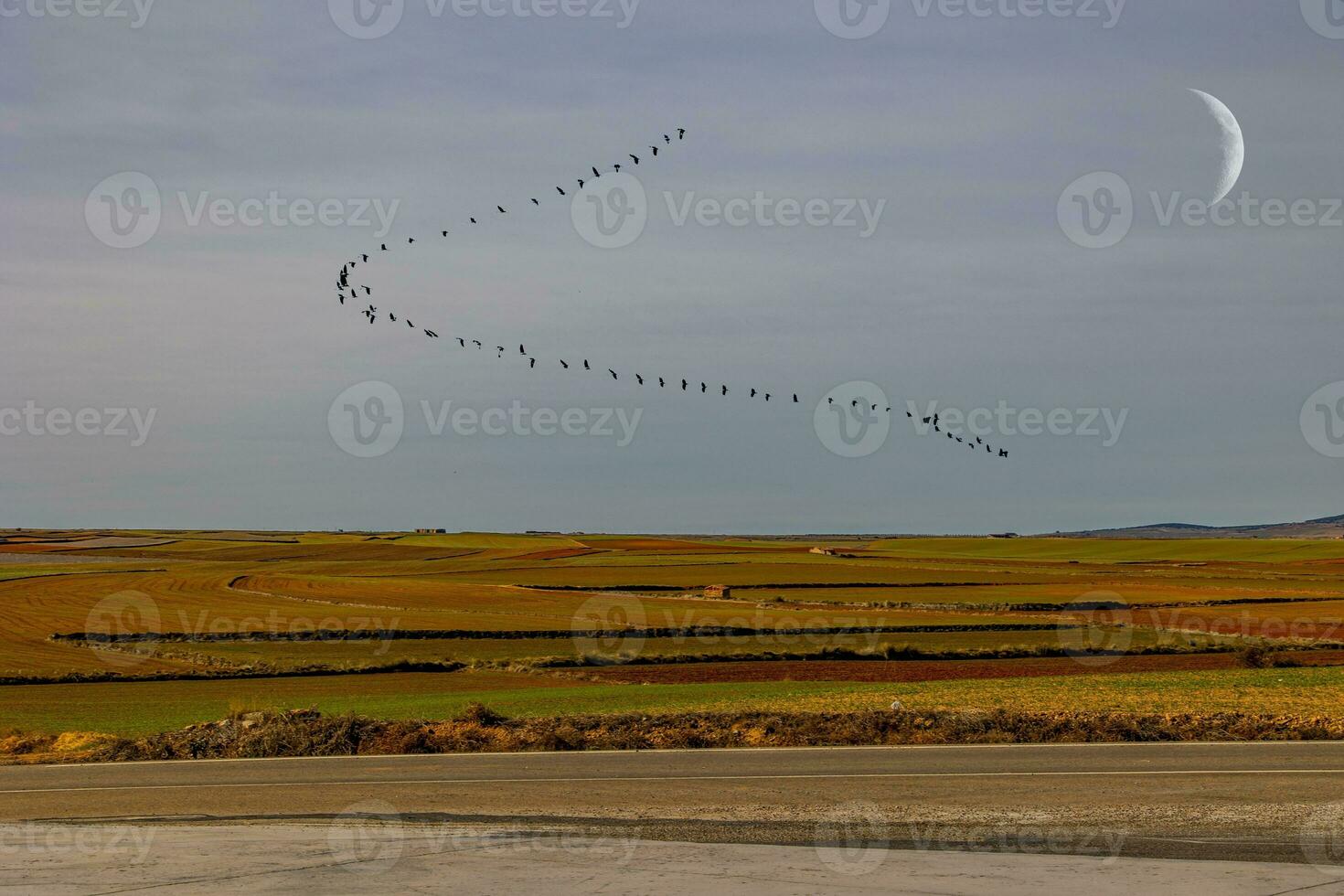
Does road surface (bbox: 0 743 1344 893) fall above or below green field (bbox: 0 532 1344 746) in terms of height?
below

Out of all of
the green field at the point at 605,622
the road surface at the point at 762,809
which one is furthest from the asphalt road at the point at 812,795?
the green field at the point at 605,622

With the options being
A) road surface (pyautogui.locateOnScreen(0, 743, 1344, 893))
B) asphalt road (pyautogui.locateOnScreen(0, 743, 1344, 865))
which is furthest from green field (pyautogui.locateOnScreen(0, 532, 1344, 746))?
road surface (pyautogui.locateOnScreen(0, 743, 1344, 893))

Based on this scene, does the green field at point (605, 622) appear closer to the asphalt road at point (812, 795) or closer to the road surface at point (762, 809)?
the asphalt road at point (812, 795)

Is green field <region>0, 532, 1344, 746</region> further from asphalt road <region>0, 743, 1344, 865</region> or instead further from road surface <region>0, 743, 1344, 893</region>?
road surface <region>0, 743, 1344, 893</region>

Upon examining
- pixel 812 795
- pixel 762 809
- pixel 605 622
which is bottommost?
pixel 762 809

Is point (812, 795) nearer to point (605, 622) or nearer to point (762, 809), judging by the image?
point (762, 809)

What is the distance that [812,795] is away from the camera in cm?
1548

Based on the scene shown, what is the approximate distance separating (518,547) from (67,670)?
134560 millimetres

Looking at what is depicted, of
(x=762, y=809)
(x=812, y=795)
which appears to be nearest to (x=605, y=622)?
(x=812, y=795)

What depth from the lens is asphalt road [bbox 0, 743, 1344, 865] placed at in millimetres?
12945

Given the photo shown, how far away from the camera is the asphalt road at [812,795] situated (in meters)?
12.9

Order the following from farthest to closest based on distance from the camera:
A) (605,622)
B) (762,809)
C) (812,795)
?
(605,622) → (812,795) → (762,809)

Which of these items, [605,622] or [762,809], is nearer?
[762,809]

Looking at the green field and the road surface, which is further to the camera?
the green field
